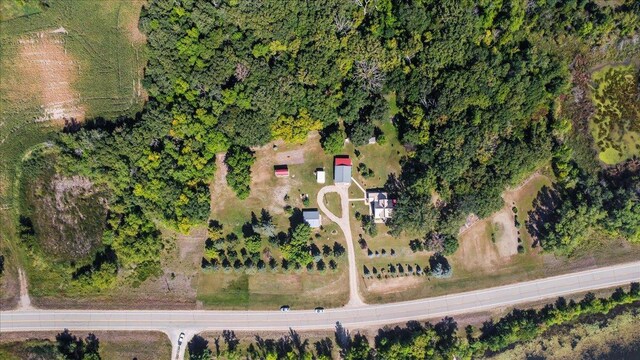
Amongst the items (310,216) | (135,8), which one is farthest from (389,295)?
(135,8)

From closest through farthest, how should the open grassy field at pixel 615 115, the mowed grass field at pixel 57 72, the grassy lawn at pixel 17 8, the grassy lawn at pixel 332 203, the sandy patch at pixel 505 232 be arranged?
the grassy lawn at pixel 17 8 → the mowed grass field at pixel 57 72 → the grassy lawn at pixel 332 203 → the sandy patch at pixel 505 232 → the open grassy field at pixel 615 115

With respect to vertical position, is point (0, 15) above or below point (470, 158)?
above

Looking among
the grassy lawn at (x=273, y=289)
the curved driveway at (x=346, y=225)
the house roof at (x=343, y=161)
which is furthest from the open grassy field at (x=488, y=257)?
the house roof at (x=343, y=161)

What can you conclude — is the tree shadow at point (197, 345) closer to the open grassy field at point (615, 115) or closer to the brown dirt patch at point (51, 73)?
the brown dirt patch at point (51, 73)

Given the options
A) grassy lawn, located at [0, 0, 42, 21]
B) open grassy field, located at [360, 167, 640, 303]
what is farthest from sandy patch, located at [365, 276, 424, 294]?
grassy lawn, located at [0, 0, 42, 21]

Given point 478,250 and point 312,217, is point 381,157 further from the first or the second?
point 478,250

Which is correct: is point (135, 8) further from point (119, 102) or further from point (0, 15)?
point (0, 15)
